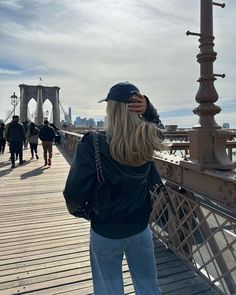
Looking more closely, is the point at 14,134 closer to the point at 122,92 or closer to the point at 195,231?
the point at 195,231

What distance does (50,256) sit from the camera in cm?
375

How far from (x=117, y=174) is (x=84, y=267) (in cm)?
212

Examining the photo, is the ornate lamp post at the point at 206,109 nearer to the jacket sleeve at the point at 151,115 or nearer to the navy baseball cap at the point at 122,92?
the jacket sleeve at the point at 151,115

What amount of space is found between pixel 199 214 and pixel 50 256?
6.05 feet

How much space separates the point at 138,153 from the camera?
1.68 meters

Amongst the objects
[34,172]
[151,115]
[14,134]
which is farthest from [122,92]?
[14,134]

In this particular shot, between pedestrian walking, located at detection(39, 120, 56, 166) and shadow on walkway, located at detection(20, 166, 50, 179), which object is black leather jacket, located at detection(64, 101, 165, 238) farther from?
pedestrian walking, located at detection(39, 120, 56, 166)

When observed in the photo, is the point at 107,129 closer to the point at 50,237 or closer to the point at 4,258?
the point at 4,258

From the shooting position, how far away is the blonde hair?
1658mm

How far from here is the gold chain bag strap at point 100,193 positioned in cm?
172

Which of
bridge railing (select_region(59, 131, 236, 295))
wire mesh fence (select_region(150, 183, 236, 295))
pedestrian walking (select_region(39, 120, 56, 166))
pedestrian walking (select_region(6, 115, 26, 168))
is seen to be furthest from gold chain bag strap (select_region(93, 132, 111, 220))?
pedestrian walking (select_region(39, 120, 56, 166))

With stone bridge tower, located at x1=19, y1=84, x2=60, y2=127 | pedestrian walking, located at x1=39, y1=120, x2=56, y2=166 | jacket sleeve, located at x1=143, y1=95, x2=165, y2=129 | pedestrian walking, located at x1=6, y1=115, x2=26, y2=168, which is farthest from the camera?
stone bridge tower, located at x1=19, y1=84, x2=60, y2=127

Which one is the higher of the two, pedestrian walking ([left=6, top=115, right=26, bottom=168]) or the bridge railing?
pedestrian walking ([left=6, top=115, right=26, bottom=168])

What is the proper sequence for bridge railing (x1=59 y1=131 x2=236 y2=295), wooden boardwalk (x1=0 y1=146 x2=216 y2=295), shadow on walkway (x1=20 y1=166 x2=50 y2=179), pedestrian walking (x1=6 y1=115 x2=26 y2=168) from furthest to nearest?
pedestrian walking (x1=6 y1=115 x2=26 y2=168) → shadow on walkway (x1=20 y1=166 x2=50 y2=179) → wooden boardwalk (x1=0 y1=146 x2=216 y2=295) → bridge railing (x1=59 y1=131 x2=236 y2=295)
